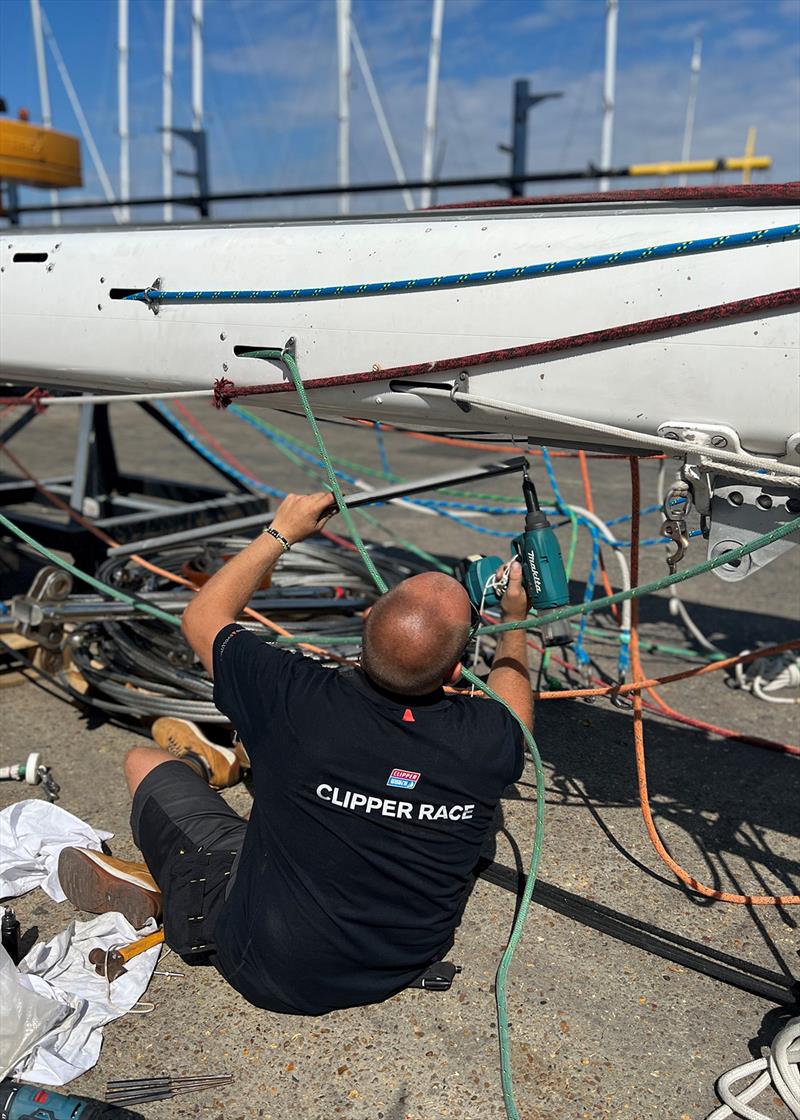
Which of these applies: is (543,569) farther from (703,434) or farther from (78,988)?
(78,988)

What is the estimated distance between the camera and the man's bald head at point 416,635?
5.98ft

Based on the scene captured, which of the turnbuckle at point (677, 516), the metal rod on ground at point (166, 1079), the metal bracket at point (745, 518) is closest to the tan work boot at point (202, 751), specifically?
the metal rod on ground at point (166, 1079)

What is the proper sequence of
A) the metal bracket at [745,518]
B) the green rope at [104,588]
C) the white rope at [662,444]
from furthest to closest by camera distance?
the green rope at [104,588]
the metal bracket at [745,518]
the white rope at [662,444]

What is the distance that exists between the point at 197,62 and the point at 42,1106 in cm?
2246

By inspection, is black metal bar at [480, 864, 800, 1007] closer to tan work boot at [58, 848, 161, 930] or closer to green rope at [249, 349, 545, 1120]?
green rope at [249, 349, 545, 1120]

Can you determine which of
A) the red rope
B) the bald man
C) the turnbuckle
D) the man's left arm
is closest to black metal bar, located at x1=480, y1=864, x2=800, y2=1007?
the bald man

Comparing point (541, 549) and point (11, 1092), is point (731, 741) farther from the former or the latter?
point (11, 1092)

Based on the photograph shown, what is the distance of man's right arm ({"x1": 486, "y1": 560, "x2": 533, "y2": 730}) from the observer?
2248 millimetres

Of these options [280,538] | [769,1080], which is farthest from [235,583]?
[769,1080]

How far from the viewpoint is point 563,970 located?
2.29 metres

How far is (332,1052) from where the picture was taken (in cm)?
201

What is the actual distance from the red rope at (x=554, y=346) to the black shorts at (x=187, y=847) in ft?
3.82

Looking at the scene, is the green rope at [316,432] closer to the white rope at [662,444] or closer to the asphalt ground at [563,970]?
the white rope at [662,444]

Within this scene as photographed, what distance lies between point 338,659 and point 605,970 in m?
1.44
